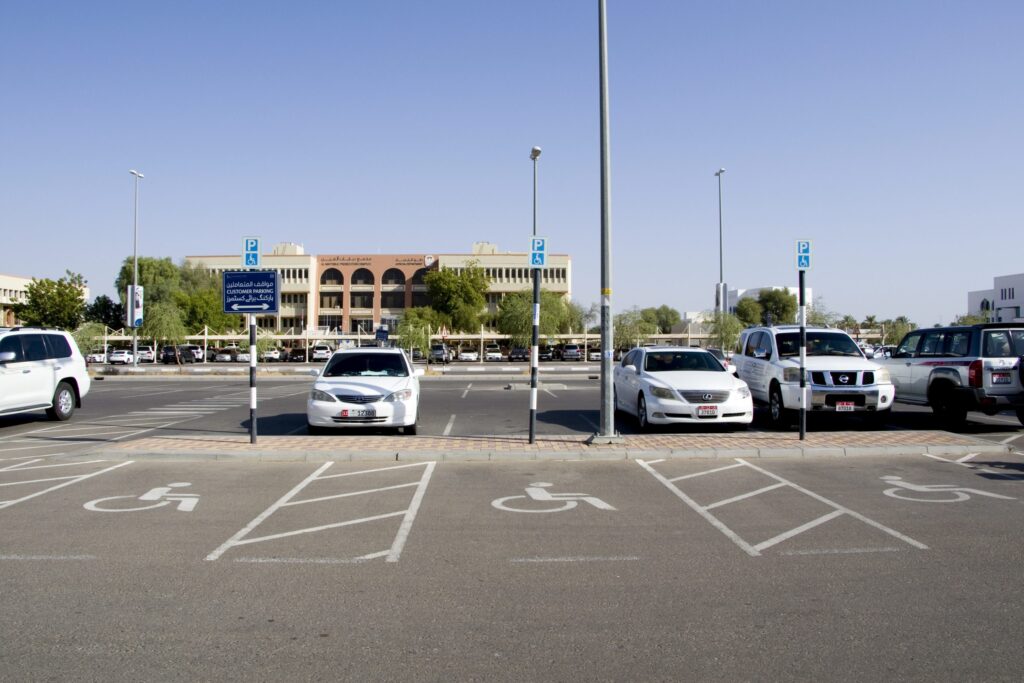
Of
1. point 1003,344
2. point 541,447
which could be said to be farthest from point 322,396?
point 1003,344

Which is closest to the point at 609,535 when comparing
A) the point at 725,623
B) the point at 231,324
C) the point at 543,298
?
the point at 725,623

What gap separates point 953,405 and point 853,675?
12.9 m

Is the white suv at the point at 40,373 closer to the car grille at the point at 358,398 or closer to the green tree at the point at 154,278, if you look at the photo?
the car grille at the point at 358,398

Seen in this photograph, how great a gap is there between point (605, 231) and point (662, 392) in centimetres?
343

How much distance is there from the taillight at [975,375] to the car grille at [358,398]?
10.7 m

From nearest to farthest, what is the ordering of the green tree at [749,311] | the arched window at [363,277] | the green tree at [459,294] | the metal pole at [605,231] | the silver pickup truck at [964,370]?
the metal pole at [605,231] → the silver pickup truck at [964,370] → the green tree at [459,294] → the arched window at [363,277] → the green tree at [749,311]

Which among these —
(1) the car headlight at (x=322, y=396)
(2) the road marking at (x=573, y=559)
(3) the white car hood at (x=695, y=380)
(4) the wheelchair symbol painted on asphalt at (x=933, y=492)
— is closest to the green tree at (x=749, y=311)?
(3) the white car hood at (x=695, y=380)

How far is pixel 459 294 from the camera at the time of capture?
94.2 m

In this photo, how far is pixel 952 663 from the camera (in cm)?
435

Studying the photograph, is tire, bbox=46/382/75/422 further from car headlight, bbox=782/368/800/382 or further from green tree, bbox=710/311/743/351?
green tree, bbox=710/311/743/351

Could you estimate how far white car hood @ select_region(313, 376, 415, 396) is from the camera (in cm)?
1418

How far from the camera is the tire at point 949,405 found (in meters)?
15.2

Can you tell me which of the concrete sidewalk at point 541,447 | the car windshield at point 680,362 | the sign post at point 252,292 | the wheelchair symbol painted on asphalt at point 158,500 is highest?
the sign post at point 252,292

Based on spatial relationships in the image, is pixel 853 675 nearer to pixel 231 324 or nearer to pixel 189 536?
pixel 189 536
